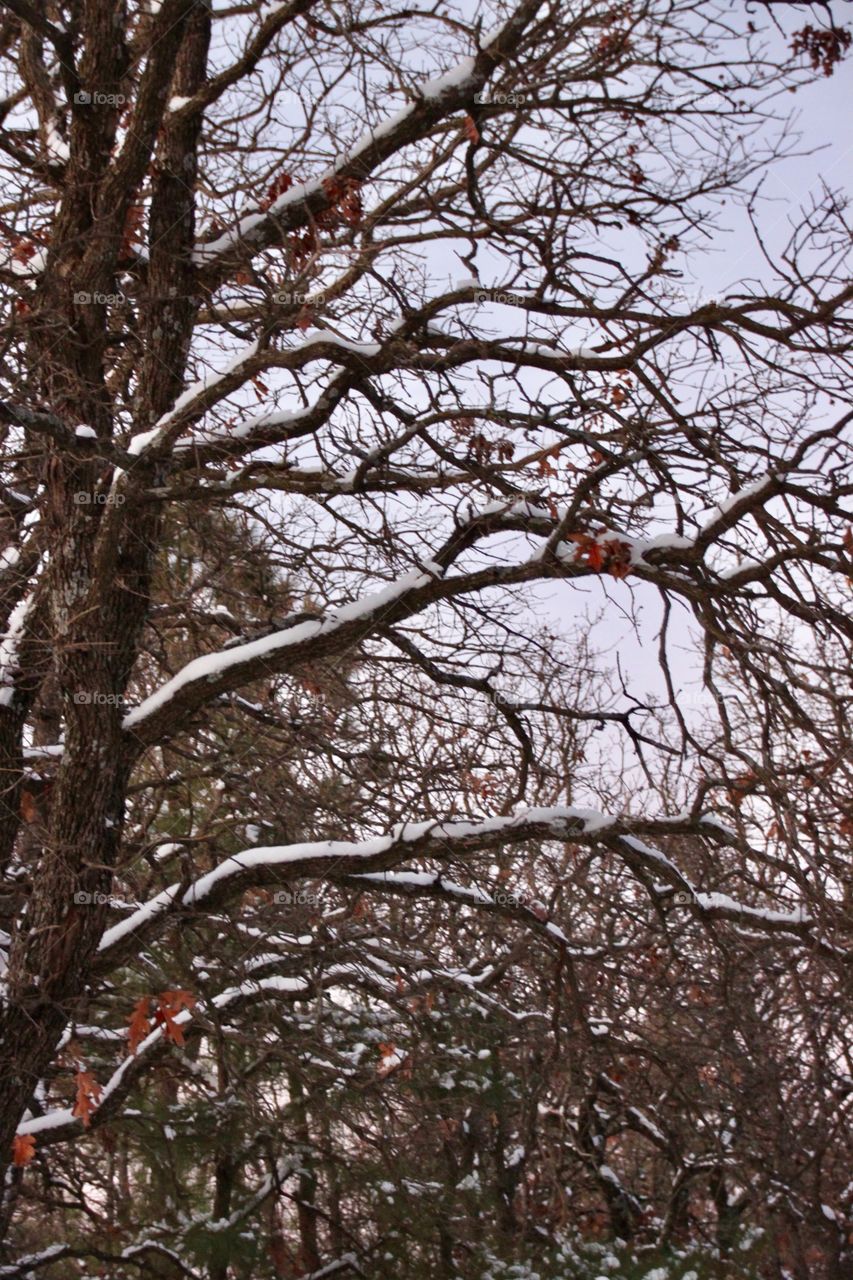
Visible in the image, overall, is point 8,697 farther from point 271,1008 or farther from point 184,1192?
point 184,1192

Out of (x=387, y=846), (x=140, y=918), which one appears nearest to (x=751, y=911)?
(x=387, y=846)

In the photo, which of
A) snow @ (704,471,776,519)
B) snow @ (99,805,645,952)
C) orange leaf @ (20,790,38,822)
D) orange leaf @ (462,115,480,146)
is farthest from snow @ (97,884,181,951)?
orange leaf @ (462,115,480,146)

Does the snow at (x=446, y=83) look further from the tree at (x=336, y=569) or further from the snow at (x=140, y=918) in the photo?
the snow at (x=140, y=918)

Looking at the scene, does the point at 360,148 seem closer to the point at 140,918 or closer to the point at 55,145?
the point at 55,145

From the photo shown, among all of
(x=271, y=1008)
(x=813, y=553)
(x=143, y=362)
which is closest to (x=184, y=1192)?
(x=271, y=1008)

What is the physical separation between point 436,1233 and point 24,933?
4536 mm

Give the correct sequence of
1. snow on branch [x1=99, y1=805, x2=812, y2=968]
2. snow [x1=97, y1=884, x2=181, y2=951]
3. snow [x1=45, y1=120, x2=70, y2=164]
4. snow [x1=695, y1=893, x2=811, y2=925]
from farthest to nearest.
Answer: snow [x1=45, y1=120, x2=70, y2=164] < snow [x1=97, y1=884, x2=181, y2=951] < snow [x1=695, y1=893, x2=811, y2=925] < snow on branch [x1=99, y1=805, x2=812, y2=968]

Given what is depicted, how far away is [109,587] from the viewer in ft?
17.6

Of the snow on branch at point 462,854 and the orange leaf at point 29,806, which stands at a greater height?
the orange leaf at point 29,806

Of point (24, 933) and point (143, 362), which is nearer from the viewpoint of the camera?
point (24, 933)

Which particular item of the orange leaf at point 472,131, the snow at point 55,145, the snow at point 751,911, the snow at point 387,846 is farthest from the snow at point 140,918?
the snow at point 55,145

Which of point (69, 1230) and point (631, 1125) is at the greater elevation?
point (631, 1125)

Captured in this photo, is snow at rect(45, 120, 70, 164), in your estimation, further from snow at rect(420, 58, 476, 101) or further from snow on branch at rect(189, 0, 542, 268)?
snow at rect(420, 58, 476, 101)

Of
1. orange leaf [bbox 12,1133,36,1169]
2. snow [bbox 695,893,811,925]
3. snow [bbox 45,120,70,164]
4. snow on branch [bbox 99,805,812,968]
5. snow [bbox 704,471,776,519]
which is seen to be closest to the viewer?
snow [bbox 704,471,776,519]
